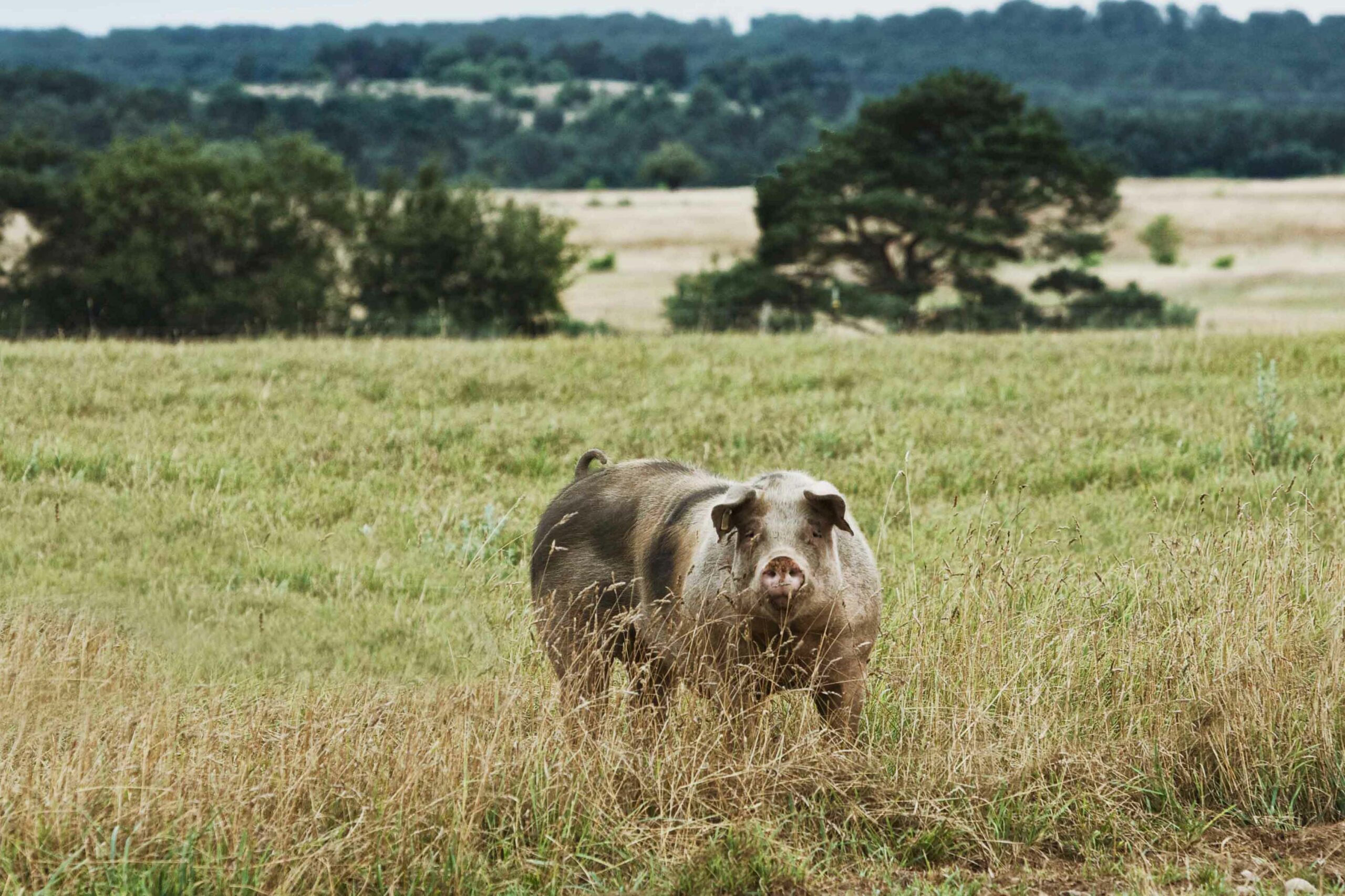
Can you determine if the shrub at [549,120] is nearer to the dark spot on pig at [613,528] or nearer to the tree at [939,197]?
the tree at [939,197]

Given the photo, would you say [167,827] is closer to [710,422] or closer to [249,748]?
[249,748]

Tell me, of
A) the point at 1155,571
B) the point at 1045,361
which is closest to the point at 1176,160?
the point at 1045,361

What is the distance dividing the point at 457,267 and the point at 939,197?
48.4ft

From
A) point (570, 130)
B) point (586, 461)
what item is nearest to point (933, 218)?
point (586, 461)

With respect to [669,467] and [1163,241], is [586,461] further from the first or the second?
[1163,241]

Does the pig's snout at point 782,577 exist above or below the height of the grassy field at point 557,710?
above

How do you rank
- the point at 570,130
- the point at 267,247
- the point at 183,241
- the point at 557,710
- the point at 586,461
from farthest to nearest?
1. the point at 570,130
2. the point at 267,247
3. the point at 183,241
4. the point at 586,461
5. the point at 557,710

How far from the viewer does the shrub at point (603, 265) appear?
68062mm

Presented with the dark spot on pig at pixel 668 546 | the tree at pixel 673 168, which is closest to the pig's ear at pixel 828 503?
the dark spot on pig at pixel 668 546

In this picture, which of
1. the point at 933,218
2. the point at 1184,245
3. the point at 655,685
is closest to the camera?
the point at 655,685

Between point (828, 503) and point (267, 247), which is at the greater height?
point (828, 503)

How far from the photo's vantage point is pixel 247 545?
29.7 feet

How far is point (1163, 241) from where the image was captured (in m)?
72.0

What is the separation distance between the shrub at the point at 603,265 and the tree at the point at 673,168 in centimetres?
4587
